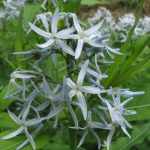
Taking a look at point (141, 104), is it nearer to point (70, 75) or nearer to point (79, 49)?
point (70, 75)

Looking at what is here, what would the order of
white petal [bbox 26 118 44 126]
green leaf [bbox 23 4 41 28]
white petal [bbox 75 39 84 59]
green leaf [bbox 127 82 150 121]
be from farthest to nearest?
green leaf [bbox 23 4 41 28], green leaf [bbox 127 82 150 121], white petal [bbox 26 118 44 126], white petal [bbox 75 39 84 59]

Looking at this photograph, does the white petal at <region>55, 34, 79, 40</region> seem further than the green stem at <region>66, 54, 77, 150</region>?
No

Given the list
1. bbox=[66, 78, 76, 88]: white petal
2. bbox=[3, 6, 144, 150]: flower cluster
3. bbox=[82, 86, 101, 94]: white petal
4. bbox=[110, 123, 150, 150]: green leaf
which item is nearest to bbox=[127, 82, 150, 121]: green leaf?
bbox=[3, 6, 144, 150]: flower cluster

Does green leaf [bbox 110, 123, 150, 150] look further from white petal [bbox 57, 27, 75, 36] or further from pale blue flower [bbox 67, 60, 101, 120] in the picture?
white petal [bbox 57, 27, 75, 36]

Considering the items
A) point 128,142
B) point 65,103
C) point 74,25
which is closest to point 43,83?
point 65,103

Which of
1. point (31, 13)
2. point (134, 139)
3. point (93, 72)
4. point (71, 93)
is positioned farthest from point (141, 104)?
point (31, 13)

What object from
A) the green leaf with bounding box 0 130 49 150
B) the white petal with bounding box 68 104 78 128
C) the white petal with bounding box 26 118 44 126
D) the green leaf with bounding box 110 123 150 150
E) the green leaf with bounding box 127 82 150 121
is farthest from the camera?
the green leaf with bounding box 110 123 150 150

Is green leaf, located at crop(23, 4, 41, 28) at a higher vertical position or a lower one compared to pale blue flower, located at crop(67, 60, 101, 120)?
higher
